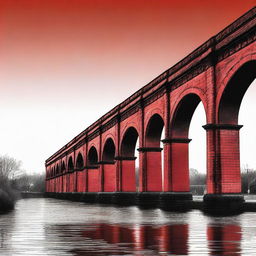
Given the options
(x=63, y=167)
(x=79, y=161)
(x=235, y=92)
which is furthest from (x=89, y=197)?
(x=235, y=92)

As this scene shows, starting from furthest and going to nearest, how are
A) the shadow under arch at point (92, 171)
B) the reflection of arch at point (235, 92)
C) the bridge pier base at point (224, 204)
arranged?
the shadow under arch at point (92, 171) < the bridge pier base at point (224, 204) < the reflection of arch at point (235, 92)

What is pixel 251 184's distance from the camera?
310ft

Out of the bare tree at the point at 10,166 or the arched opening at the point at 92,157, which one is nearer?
the arched opening at the point at 92,157

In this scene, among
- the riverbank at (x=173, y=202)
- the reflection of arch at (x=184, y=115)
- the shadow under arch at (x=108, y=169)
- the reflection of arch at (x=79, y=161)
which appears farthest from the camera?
the reflection of arch at (x=79, y=161)

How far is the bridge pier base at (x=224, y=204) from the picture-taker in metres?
20.7

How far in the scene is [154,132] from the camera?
3055cm

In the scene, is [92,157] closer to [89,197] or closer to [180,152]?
[89,197]

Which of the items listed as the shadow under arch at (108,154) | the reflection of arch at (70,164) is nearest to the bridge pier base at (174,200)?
the shadow under arch at (108,154)

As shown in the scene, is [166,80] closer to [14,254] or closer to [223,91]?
[223,91]

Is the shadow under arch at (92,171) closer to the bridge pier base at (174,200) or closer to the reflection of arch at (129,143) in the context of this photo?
the reflection of arch at (129,143)

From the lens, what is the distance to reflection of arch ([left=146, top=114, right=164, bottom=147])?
98.5 ft

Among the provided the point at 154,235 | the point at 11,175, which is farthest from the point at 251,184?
the point at 154,235

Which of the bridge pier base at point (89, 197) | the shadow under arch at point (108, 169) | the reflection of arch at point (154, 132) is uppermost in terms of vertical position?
the reflection of arch at point (154, 132)

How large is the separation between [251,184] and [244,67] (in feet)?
257
